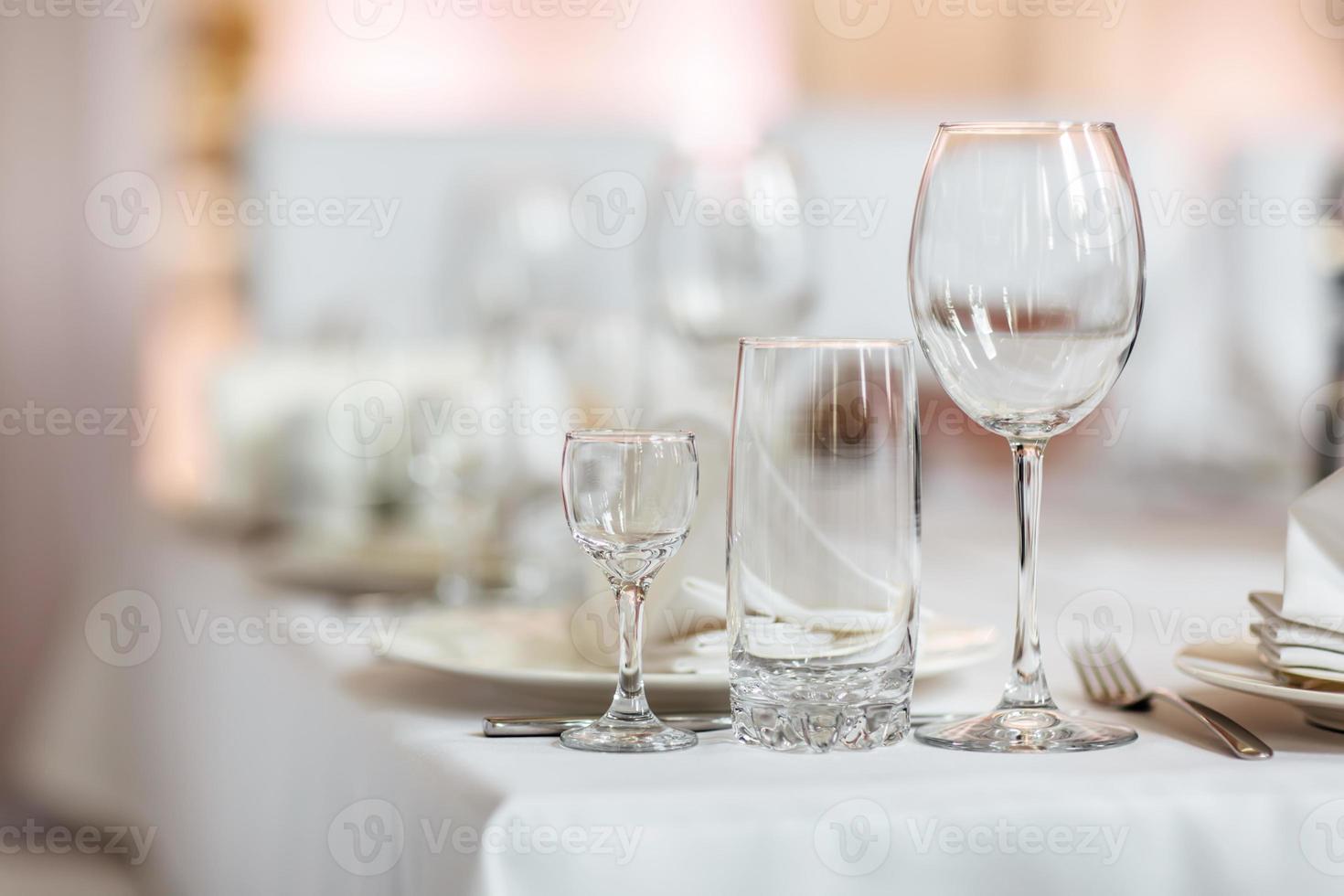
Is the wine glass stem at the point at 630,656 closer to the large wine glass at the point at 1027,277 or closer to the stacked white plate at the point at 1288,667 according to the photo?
the large wine glass at the point at 1027,277

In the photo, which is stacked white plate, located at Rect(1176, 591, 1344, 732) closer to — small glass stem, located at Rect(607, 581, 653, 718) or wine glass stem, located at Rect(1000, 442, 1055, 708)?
wine glass stem, located at Rect(1000, 442, 1055, 708)

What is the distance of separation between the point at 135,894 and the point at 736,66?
2381mm

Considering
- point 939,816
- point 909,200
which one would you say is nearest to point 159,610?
point 939,816

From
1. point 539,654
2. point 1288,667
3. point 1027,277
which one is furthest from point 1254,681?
point 539,654

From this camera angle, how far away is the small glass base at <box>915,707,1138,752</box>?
18.4 inches

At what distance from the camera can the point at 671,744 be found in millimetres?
465

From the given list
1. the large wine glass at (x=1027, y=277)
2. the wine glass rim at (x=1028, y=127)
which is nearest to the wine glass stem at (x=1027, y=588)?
the large wine glass at (x=1027, y=277)

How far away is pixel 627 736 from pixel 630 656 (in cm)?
3

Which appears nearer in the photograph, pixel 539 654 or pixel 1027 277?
pixel 1027 277

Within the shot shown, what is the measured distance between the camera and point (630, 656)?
0.47 metres

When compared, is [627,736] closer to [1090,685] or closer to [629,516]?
[629,516]

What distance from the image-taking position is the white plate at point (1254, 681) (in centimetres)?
47

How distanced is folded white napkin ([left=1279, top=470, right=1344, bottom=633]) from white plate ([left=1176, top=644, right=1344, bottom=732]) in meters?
0.03

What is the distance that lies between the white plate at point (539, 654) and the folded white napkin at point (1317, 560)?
0.40 feet
